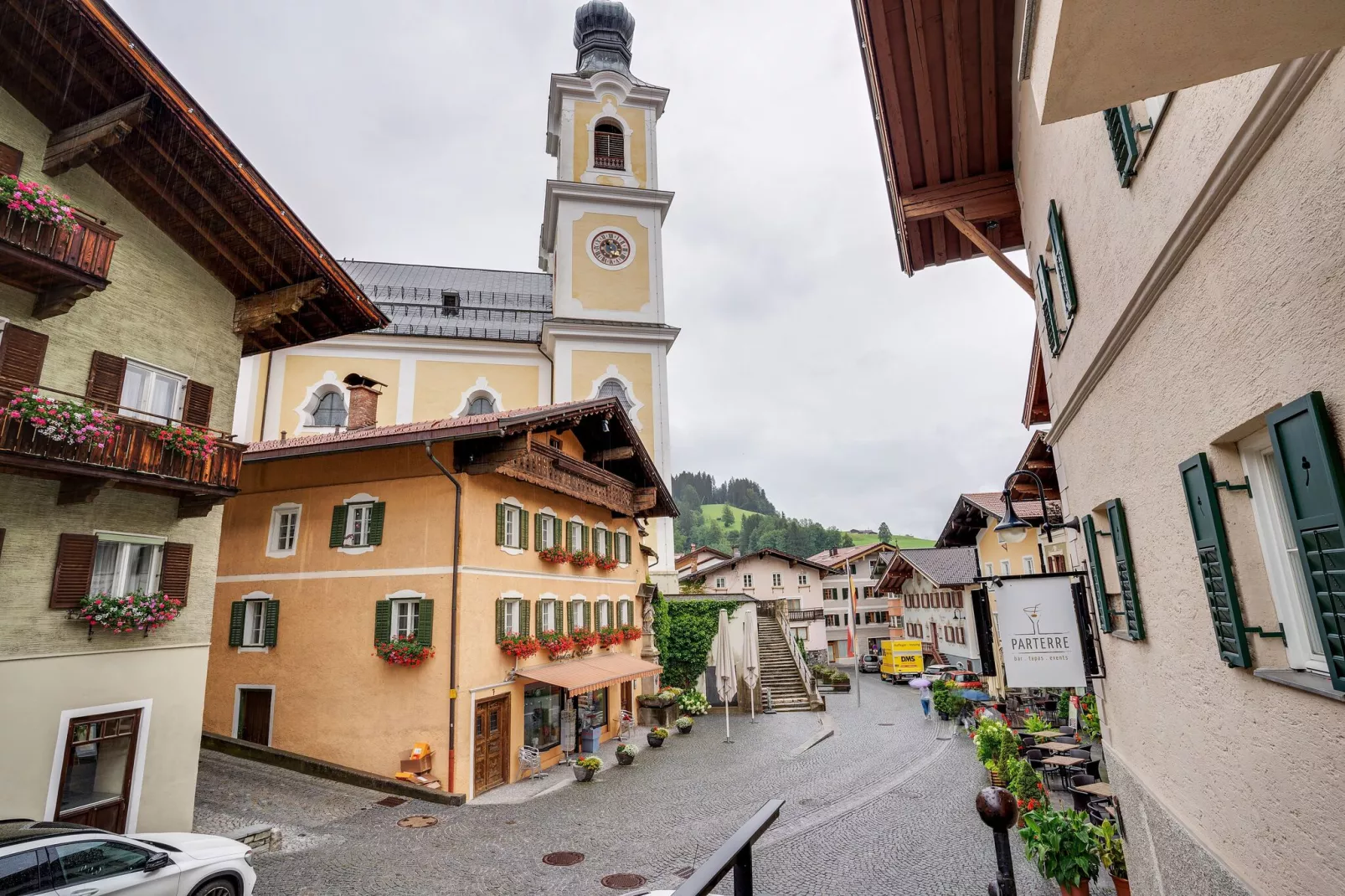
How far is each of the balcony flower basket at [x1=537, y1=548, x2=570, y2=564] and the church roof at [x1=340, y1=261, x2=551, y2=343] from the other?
49.6 ft

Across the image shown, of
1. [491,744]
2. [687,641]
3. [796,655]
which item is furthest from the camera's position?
[796,655]

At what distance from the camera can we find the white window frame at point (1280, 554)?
3504 millimetres

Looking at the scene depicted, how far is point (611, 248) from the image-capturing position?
3341 centimetres

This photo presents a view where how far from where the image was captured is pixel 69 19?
31.9ft

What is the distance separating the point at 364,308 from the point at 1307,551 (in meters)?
14.4

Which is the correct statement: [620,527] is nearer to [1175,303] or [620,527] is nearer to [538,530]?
[538,530]

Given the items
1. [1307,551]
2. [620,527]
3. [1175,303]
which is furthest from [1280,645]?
[620,527]

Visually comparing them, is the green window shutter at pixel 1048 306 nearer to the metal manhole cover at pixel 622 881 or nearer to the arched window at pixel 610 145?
the metal manhole cover at pixel 622 881

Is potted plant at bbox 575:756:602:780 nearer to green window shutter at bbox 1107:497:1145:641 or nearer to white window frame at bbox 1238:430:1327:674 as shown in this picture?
green window shutter at bbox 1107:497:1145:641

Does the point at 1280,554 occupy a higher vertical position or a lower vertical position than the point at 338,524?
lower

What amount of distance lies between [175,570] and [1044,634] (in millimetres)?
11817

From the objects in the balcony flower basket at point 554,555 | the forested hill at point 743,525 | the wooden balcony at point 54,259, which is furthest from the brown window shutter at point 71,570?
the forested hill at point 743,525

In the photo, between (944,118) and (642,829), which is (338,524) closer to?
(642,829)

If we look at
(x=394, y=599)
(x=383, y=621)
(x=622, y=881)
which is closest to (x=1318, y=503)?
(x=622, y=881)
